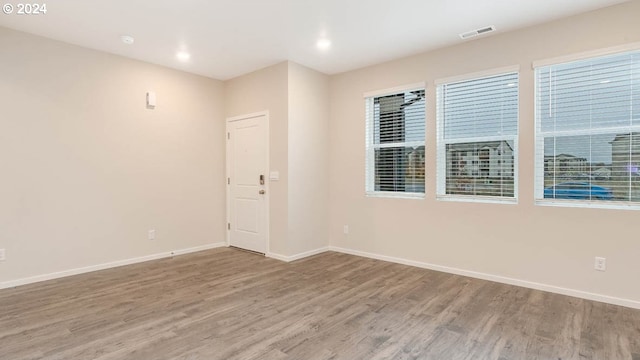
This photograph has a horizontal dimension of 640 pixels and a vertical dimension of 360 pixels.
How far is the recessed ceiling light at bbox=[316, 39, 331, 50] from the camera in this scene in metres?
3.87

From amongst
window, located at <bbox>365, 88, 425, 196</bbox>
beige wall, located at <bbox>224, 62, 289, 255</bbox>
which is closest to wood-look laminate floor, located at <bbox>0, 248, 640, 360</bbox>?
beige wall, located at <bbox>224, 62, 289, 255</bbox>

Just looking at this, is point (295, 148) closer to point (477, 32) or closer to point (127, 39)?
point (127, 39)

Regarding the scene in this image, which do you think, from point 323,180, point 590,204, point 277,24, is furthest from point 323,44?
point 590,204

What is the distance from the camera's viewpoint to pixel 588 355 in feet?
7.28

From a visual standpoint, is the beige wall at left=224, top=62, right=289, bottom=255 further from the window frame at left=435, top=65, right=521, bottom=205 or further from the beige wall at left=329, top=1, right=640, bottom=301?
the window frame at left=435, top=65, right=521, bottom=205

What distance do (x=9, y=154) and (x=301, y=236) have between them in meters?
3.44

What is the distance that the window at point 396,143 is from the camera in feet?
14.3

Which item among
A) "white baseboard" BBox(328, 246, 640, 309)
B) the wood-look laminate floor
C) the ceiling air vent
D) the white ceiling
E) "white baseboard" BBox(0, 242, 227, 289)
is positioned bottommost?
the wood-look laminate floor

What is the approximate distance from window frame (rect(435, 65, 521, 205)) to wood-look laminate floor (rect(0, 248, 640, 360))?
3.06ft

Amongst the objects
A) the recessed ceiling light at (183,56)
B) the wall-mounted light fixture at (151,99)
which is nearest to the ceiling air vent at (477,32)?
the recessed ceiling light at (183,56)

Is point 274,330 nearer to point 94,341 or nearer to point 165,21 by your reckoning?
point 94,341

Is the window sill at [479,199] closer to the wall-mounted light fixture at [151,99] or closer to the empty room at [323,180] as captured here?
the empty room at [323,180]

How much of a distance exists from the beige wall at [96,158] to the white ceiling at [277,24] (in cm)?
41

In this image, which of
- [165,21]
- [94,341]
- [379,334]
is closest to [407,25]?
[165,21]
